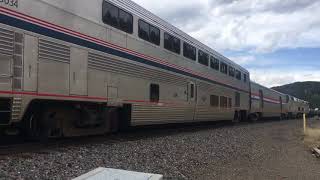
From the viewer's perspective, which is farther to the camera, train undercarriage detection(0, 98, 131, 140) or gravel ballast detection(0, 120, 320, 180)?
train undercarriage detection(0, 98, 131, 140)

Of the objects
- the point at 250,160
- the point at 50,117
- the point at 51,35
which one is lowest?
the point at 250,160

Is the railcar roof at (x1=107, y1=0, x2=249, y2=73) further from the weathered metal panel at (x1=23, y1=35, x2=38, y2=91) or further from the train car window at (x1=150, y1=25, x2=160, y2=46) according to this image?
the weathered metal panel at (x1=23, y1=35, x2=38, y2=91)

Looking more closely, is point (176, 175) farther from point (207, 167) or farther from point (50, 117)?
point (50, 117)

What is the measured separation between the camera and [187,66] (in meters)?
20.0

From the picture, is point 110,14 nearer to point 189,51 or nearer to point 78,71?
point 78,71

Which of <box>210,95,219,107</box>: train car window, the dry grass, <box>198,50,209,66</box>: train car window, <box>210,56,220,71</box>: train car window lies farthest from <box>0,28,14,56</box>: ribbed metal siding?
<box>210,56,220,71</box>: train car window

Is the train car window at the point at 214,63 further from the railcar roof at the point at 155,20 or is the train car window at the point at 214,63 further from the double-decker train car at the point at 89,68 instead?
the double-decker train car at the point at 89,68

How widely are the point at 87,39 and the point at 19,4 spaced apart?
2.62 metres

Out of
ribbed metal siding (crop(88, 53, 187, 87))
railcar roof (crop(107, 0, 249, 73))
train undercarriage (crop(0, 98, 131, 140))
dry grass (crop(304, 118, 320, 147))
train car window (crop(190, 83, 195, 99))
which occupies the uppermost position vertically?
railcar roof (crop(107, 0, 249, 73))

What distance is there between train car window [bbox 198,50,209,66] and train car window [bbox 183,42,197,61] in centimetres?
68

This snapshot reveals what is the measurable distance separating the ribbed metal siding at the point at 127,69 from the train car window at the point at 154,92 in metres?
0.25

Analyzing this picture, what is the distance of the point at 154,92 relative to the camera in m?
16.2

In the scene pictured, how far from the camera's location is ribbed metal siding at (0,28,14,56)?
9.05 meters

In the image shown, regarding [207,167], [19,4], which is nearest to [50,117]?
[19,4]
